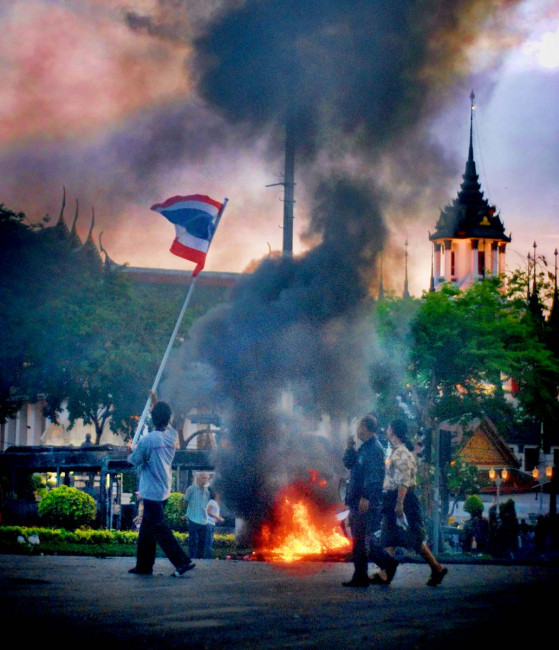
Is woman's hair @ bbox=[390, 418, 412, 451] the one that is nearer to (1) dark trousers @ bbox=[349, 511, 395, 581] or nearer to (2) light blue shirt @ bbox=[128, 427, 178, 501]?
(1) dark trousers @ bbox=[349, 511, 395, 581]

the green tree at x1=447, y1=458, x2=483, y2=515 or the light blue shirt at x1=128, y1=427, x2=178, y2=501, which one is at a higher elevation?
the green tree at x1=447, y1=458, x2=483, y2=515

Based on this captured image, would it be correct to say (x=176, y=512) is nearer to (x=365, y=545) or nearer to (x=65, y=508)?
(x=65, y=508)

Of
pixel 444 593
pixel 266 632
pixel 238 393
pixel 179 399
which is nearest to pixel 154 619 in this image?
pixel 266 632

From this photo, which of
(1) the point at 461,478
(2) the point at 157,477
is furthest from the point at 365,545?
(1) the point at 461,478

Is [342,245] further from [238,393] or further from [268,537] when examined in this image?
[268,537]

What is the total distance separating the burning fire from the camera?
74.9 feet

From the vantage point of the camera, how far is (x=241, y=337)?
27562mm

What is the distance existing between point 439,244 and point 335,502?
78227 millimetres

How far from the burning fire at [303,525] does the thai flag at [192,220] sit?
4.99 m

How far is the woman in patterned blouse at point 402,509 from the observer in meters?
12.7

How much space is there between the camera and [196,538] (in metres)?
20.0

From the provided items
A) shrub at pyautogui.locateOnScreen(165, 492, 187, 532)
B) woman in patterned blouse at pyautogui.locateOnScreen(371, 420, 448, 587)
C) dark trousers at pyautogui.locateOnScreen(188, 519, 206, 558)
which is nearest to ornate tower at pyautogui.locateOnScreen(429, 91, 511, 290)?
shrub at pyautogui.locateOnScreen(165, 492, 187, 532)

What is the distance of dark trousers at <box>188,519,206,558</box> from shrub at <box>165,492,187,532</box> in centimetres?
1281

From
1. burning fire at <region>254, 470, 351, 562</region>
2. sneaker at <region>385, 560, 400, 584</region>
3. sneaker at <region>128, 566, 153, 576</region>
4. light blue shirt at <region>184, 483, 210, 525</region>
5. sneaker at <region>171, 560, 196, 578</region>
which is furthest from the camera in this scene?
burning fire at <region>254, 470, 351, 562</region>
